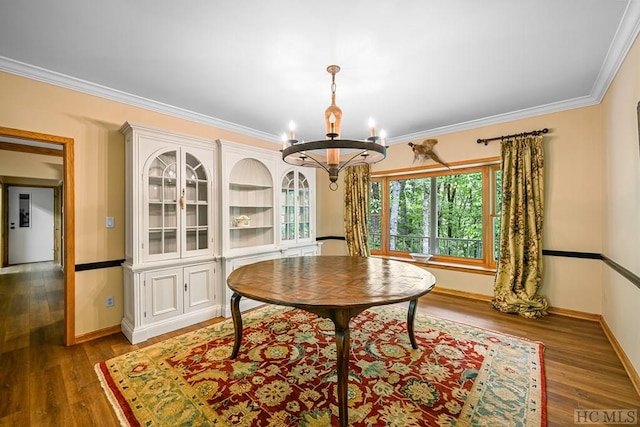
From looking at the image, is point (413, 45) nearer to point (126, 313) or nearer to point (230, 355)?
point (230, 355)

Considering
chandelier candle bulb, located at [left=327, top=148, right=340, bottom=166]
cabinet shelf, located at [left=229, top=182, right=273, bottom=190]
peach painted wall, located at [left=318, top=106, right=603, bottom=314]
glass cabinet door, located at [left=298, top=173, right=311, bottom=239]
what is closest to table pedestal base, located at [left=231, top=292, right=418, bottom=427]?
chandelier candle bulb, located at [left=327, top=148, right=340, bottom=166]

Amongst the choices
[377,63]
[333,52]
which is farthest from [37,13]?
[377,63]

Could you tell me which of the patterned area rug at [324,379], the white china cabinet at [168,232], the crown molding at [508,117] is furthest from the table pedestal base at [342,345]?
the crown molding at [508,117]

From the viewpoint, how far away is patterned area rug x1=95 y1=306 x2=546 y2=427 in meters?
1.60

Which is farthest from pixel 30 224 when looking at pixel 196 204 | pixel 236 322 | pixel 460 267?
pixel 460 267

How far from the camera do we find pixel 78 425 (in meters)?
1.56

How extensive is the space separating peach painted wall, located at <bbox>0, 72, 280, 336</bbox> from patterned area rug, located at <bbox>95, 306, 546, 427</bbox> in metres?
0.78

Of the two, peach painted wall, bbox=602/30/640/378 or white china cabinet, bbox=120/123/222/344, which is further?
white china cabinet, bbox=120/123/222/344

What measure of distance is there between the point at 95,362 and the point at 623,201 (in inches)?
A: 180

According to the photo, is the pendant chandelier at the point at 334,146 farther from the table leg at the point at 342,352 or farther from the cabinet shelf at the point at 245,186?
the cabinet shelf at the point at 245,186

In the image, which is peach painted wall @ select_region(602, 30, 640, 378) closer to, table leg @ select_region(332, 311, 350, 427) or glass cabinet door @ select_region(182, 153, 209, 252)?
table leg @ select_region(332, 311, 350, 427)

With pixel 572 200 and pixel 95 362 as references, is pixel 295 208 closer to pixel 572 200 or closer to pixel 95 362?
pixel 95 362

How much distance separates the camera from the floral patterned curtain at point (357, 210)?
467 centimetres

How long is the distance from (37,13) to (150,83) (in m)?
0.92
